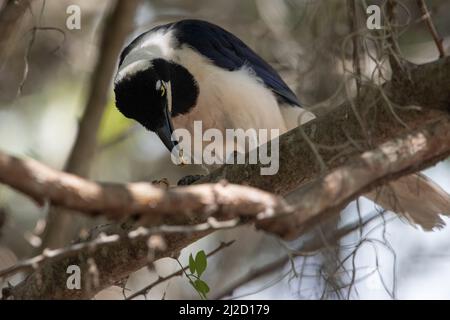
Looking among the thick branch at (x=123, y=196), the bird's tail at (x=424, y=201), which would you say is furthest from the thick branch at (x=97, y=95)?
the thick branch at (x=123, y=196)

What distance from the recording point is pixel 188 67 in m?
4.70

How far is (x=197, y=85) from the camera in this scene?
465 centimetres

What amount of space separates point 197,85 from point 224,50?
352 millimetres

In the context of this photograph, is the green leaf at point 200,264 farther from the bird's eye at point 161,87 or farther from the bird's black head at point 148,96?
the bird's eye at point 161,87

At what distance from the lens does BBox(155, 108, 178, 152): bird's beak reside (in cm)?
442

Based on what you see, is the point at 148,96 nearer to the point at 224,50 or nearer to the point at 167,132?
the point at 167,132

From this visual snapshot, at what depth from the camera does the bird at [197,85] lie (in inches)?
176

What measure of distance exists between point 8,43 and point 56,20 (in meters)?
2.54

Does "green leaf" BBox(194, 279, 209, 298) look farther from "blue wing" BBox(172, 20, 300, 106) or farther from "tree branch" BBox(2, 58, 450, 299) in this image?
"blue wing" BBox(172, 20, 300, 106)

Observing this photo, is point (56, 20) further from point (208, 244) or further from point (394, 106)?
point (394, 106)

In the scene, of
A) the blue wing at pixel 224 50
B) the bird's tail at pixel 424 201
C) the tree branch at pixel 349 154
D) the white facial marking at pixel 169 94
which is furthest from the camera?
the blue wing at pixel 224 50

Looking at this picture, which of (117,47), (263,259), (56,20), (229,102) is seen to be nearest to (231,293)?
(229,102)

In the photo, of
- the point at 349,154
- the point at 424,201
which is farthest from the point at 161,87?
the point at 349,154
